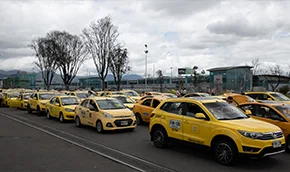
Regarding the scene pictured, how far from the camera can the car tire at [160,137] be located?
916 centimetres

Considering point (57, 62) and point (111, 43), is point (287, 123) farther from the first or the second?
point (57, 62)

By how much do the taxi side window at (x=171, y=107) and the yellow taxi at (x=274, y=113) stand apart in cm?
221

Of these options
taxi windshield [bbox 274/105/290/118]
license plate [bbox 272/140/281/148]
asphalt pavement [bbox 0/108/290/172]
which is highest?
taxi windshield [bbox 274/105/290/118]

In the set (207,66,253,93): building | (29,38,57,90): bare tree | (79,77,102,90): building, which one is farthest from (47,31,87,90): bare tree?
(79,77,102,90): building

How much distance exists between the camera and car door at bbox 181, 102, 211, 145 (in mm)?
7758

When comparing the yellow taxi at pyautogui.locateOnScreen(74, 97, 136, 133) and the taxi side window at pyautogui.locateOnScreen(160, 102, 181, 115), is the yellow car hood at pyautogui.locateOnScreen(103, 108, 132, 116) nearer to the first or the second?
the yellow taxi at pyautogui.locateOnScreen(74, 97, 136, 133)

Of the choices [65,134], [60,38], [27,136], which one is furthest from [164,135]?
[60,38]

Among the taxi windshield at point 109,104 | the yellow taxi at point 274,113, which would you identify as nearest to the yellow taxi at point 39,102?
the taxi windshield at point 109,104

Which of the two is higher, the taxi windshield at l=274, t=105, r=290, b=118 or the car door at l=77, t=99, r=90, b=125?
the taxi windshield at l=274, t=105, r=290, b=118

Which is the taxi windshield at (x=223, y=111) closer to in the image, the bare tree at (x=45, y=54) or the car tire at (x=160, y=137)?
the car tire at (x=160, y=137)

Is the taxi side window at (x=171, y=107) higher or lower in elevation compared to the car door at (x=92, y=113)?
higher

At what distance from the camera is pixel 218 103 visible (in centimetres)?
842

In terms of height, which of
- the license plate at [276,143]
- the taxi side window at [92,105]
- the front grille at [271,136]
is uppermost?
the taxi side window at [92,105]

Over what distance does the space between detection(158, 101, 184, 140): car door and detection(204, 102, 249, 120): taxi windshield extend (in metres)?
0.97
